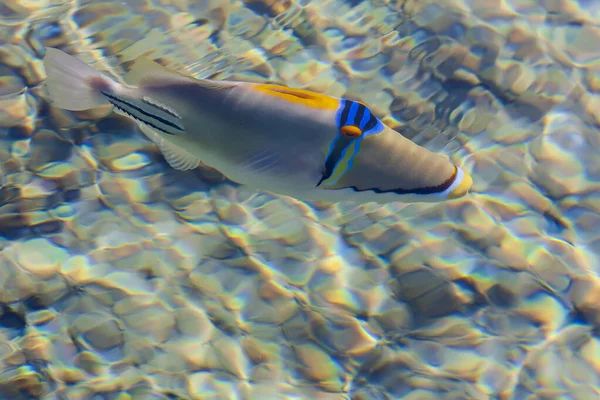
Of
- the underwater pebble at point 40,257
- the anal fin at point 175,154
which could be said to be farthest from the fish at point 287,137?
the underwater pebble at point 40,257

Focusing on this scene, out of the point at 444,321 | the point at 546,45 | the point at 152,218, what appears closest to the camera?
the point at 444,321

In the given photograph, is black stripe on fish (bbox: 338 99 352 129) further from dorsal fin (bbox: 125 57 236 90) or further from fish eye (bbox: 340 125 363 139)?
dorsal fin (bbox: 125 57 236 90)

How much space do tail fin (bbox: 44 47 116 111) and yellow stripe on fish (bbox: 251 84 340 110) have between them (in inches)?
27.8

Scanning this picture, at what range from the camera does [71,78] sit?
2.25m

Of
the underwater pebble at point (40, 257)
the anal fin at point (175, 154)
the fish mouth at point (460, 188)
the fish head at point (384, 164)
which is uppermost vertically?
the fish head at point (384, 164)

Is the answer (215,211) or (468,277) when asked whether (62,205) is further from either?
(468,277)

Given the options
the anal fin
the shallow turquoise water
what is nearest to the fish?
the anal fin

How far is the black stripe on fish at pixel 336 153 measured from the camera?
6.57ft

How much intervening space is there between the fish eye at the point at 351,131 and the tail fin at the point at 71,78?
100cm

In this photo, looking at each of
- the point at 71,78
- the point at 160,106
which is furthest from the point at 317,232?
the point at 71,78

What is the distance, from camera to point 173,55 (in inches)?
128

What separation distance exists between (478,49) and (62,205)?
8.04ft

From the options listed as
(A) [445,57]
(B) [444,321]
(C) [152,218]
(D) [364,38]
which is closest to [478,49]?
(A) [445,57]

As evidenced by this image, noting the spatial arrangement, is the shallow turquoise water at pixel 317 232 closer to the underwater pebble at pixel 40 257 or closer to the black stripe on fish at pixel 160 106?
the underwater pebble at pixel 40 257
